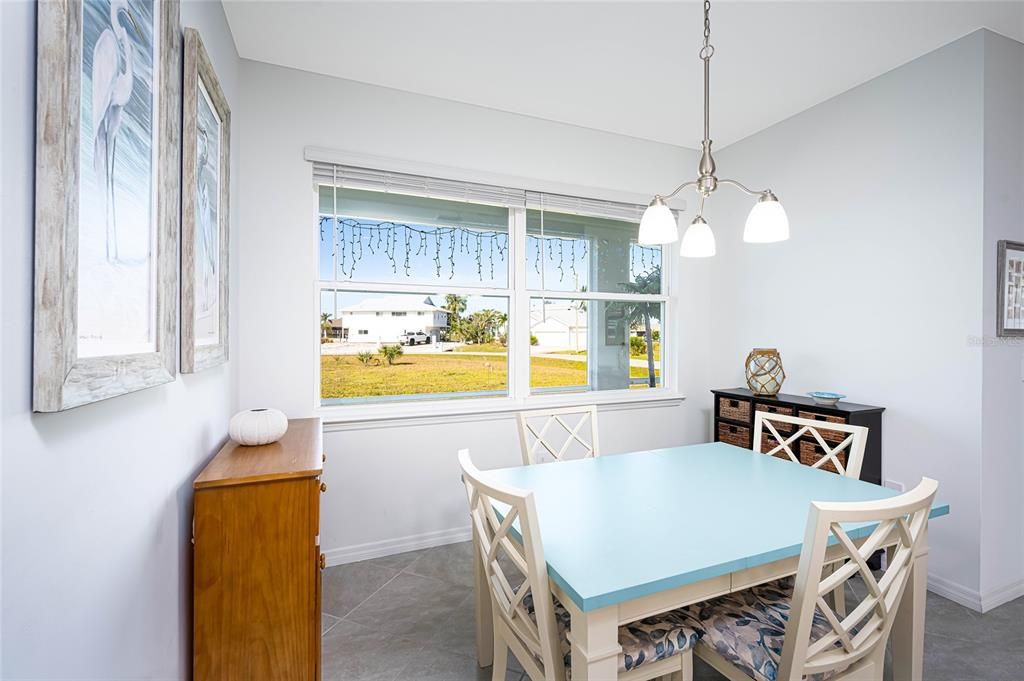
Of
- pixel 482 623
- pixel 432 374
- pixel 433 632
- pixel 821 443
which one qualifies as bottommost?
pixel 433 632

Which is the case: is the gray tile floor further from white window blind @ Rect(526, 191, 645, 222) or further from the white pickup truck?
white window blind @ Rect(526, 191, 645, 222)

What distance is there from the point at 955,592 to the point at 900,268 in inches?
64.6

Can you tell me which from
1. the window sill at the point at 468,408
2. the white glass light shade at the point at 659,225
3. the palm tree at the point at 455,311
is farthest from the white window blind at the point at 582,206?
the white glass light shade at the point at 659,225

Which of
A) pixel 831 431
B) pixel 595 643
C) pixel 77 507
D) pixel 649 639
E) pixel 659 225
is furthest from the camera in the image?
pixel 831 431

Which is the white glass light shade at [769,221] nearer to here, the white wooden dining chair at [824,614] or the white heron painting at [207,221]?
the white wooden dining chair at [824,614]

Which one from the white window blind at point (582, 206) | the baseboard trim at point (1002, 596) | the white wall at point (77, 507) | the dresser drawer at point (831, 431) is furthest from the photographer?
the white window blind at point (582, 206)

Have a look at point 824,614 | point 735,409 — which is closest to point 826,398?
point 735,409

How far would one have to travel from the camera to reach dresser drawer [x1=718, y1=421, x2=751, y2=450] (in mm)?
3152

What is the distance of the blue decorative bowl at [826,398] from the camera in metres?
2.80

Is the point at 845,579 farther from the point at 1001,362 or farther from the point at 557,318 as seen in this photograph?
the point at 557,318

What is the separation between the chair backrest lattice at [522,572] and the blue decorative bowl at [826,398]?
219cm

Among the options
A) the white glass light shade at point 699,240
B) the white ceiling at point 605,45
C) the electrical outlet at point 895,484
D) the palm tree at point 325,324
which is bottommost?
the electrical outlet at point 895,484

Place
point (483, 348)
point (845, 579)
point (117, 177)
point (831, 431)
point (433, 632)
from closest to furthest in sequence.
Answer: point (117, 177), point (845, 579), point (433, 632), point (831, 431), point (483, 348)

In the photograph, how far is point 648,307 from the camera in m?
3.79
